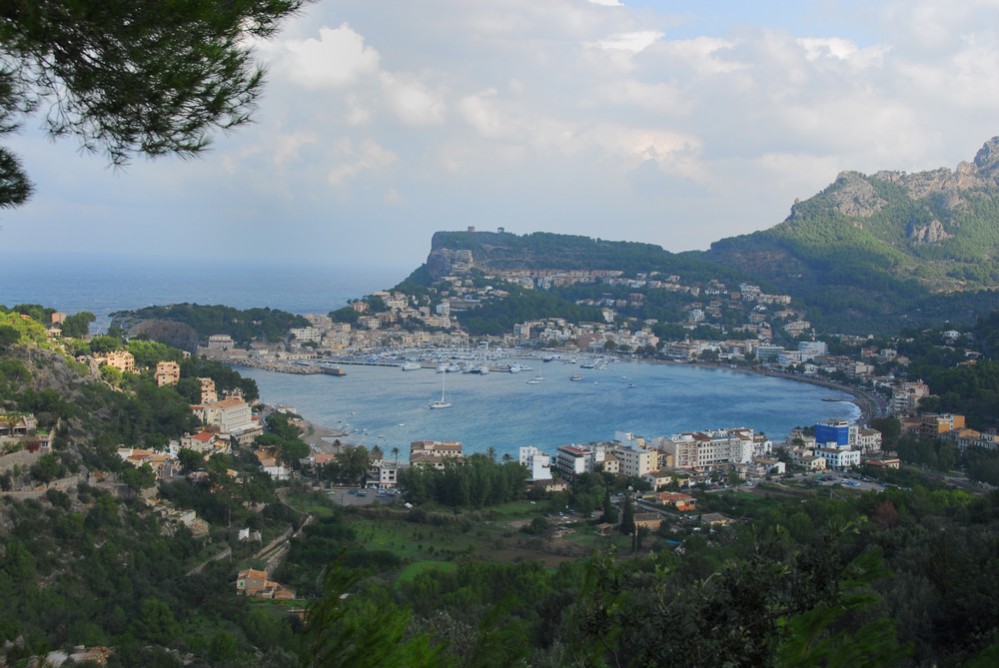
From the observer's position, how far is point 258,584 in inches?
277

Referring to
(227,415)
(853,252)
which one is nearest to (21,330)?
(227,415)

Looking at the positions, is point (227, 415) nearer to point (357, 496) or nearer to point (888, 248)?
point (357, 496)

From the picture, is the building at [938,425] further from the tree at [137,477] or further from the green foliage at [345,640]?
the green foliage at [345,640]

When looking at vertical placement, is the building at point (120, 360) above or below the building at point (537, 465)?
above

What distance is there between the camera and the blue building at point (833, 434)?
14938 mm

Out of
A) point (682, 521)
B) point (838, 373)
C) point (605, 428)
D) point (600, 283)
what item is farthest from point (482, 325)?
point (682, 521)

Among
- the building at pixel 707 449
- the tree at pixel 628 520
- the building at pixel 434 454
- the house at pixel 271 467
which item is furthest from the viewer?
the building at pixel 707 449

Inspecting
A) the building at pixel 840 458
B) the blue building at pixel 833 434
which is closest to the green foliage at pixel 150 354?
the building at pixel 840 458

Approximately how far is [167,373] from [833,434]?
10532 millimetres

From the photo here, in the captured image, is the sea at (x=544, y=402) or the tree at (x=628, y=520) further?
the sea at (x=544, y=402)

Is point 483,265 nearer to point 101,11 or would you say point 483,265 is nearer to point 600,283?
point 600,283

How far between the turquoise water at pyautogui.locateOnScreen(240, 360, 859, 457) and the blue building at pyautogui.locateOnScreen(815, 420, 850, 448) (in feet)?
4.80

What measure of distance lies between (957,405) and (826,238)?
27.0 meters

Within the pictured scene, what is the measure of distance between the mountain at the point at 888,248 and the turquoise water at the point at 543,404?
10003 mm
